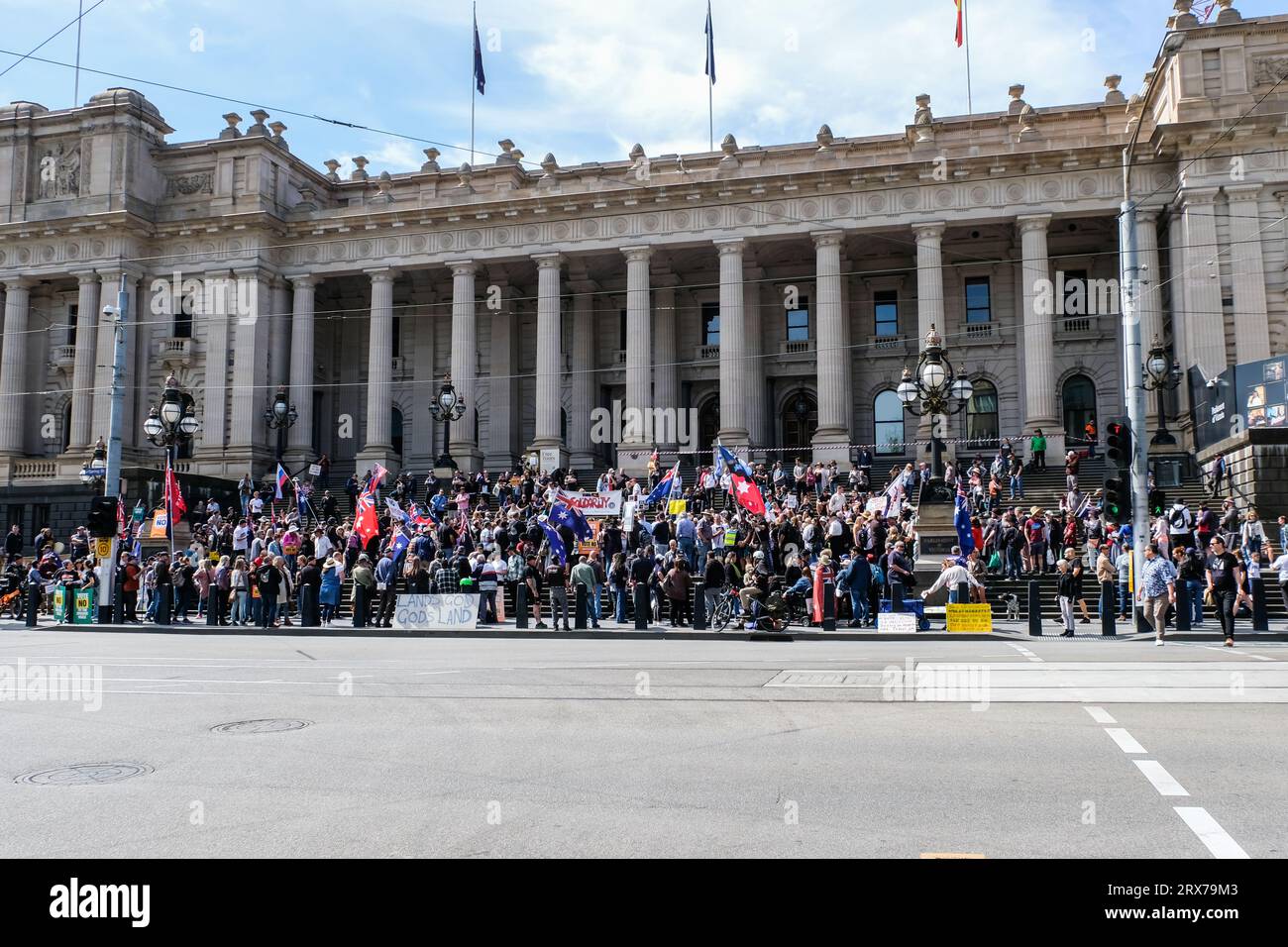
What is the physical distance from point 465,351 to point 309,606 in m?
22.3

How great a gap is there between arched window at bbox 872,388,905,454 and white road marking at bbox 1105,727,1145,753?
122 feet

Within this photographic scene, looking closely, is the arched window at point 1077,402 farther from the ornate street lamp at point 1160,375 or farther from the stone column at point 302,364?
the stone column at point 302,364

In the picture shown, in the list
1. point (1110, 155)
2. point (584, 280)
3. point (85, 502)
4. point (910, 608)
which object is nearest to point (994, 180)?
point (1110, 155)

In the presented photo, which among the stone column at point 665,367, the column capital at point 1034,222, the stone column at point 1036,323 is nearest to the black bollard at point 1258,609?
the stone column at point 1036,323

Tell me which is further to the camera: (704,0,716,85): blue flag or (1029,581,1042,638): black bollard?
(704,0,716,85): blue flag

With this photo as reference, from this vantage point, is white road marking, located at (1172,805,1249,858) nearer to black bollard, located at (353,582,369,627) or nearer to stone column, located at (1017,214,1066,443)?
black bollard, located at (353,582,369,627)

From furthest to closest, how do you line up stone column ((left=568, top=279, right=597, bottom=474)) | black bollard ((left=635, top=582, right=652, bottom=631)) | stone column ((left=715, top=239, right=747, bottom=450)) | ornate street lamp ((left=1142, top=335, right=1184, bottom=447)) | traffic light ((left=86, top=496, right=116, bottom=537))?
stone column ((left=568, top=279, right=597, bottom=474))
stone column ((left=715, top=239, right=747, bottom=450))
ornate street lamp ((left=1142, top=335, right=1184, bottom=447))
traffic light ((left=86, top=496, right=116, bottom=537))
black bollard ((left=635, top=582, right=652, bottom=631))

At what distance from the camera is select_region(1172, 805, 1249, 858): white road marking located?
516 centimetres

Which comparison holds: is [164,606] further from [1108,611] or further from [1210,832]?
[1210,832]

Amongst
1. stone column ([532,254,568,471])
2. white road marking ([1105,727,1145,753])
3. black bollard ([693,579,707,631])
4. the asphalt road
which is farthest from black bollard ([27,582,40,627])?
white road marking ([1105,727,1145,753])

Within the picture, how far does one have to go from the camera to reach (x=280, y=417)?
40312 mm

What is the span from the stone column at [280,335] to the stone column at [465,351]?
777 centimetres

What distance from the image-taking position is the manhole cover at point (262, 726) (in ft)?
29.6
